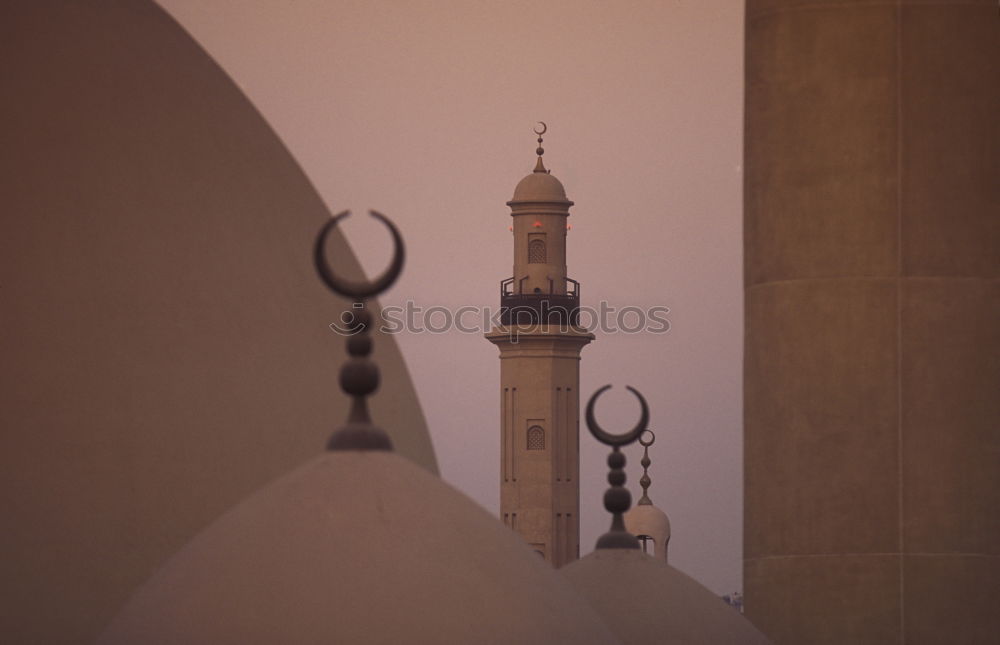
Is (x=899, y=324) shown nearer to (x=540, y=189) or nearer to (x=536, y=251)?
(x=540, y=189)

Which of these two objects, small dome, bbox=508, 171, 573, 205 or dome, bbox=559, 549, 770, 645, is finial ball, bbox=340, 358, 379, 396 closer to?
dome, bbox=559, 549, 770, 645

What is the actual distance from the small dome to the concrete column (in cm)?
2744

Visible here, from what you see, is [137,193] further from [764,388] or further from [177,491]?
[764,388]

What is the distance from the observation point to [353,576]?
15.4 feet

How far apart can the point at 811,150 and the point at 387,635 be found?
23.7 ft

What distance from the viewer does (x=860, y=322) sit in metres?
11.1

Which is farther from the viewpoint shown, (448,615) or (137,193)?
(137,193)

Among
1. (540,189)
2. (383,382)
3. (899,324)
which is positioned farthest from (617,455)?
(540,189)

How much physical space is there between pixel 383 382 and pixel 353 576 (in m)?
4.14

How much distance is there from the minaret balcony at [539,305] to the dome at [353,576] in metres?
33.6

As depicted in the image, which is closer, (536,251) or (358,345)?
(358,345)

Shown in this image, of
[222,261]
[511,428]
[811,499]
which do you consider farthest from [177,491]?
[511,428]

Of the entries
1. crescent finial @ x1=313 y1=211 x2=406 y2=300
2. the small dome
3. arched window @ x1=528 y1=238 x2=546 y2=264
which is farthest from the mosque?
arched window @ x1=528 y1=238 x2=546 y2=264

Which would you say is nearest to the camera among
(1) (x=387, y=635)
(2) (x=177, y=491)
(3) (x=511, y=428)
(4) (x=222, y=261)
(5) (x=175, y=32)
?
(1) (x=387, y=635)
